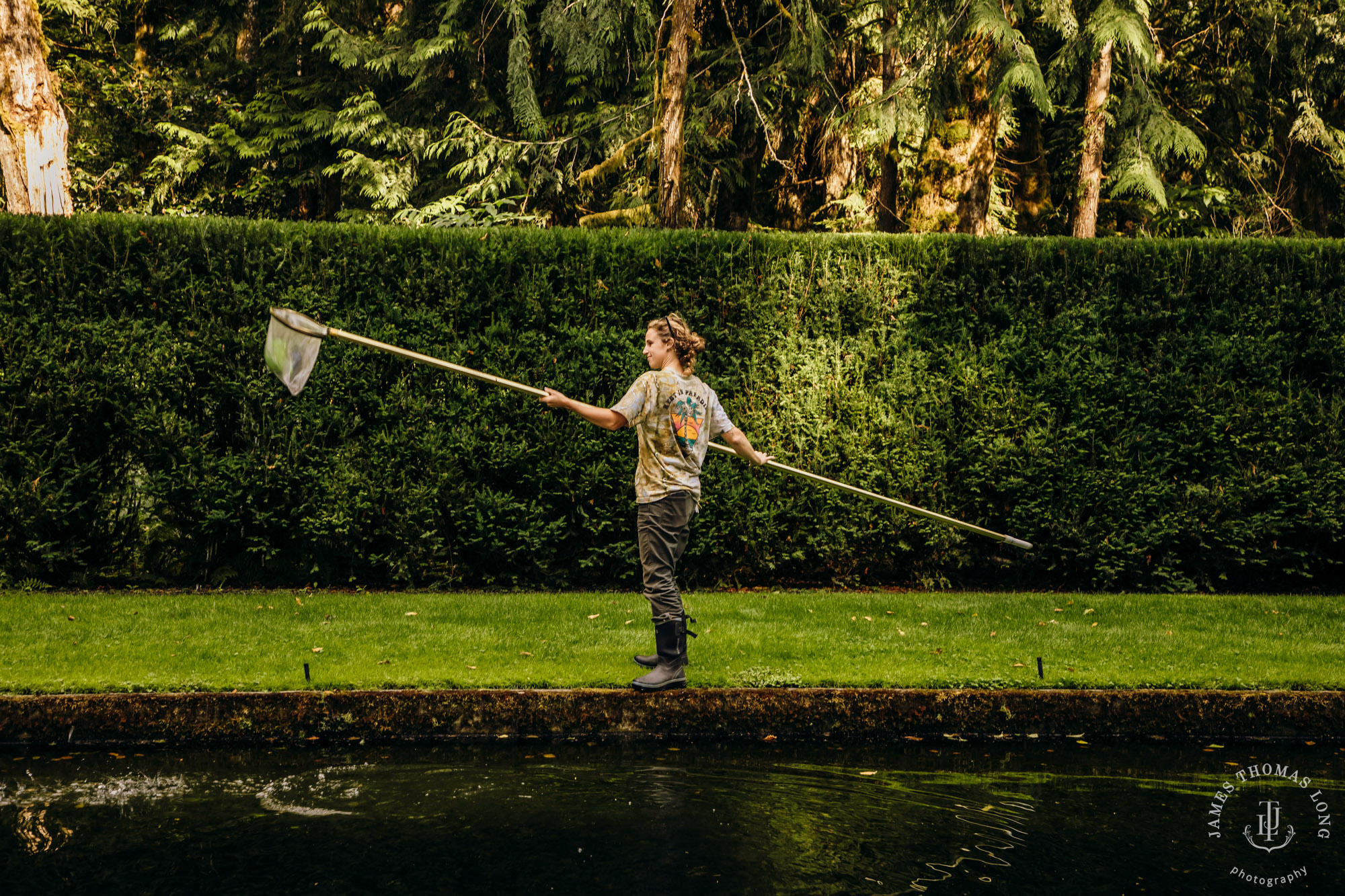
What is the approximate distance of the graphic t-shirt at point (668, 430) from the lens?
538cm

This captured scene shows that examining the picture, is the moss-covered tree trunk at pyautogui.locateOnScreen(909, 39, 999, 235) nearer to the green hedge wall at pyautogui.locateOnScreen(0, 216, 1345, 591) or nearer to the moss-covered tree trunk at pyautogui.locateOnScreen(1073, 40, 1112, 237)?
the moss-covered tree trunk at pyautogui.locateOnScreen(1073, 40, 1112, 237)

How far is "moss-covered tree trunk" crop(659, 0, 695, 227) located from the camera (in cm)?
1234

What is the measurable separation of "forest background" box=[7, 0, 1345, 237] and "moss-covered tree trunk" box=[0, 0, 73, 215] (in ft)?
0.44

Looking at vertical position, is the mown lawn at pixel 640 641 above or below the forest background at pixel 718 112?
below

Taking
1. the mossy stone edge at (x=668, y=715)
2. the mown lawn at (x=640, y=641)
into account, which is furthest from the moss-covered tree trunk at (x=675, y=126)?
the mossy stone edge at (x=668, y=715)

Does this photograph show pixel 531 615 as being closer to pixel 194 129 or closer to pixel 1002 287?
pixel 1002 287

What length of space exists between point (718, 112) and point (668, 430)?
1197 cm

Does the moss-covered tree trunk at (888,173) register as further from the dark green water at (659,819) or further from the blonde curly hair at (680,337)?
the dark green water at (659,819)

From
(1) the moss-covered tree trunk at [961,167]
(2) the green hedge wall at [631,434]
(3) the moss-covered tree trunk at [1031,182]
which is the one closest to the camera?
(2) the green hedge wall at [631,434]

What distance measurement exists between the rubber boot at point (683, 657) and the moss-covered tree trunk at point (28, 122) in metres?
8.92

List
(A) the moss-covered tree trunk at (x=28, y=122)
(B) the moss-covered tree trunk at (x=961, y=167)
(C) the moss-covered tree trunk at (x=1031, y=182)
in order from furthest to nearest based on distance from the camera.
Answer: (C) the moss-covered tree trunk at (x=1031, y=182), (B) the moss-covered tree trunk at (x=961, y=167), (A) the moss-covered tree trunk at (x=28, y=122)

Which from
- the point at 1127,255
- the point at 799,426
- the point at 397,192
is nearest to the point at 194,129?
the point at 397,192

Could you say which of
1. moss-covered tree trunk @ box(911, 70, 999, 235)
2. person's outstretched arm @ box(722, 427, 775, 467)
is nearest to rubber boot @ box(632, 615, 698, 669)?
person's outstretched arm @ box(722, 427, 775, 467)

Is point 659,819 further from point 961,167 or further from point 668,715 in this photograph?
point 961,167
